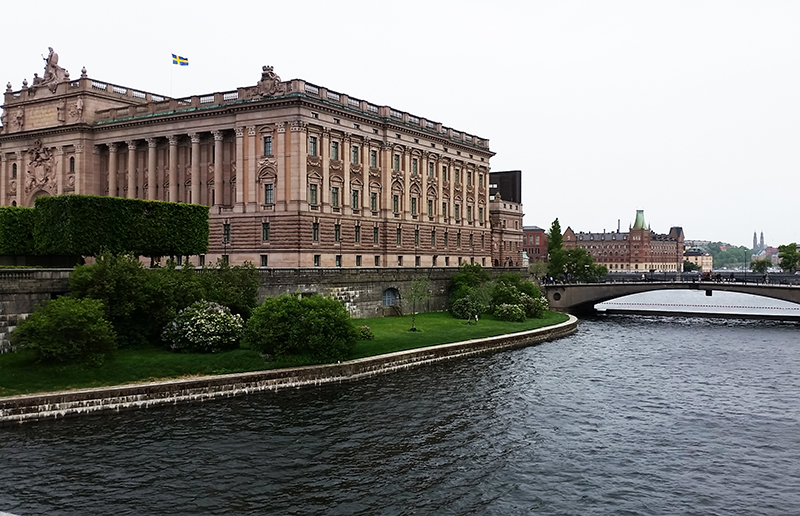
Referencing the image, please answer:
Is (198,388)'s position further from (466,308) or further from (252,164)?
(466,308)

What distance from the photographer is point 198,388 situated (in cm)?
4181

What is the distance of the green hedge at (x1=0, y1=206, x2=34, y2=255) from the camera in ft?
191

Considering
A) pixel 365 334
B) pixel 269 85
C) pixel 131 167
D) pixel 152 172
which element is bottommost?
pixel 365 334

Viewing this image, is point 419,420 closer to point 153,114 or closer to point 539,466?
point 539,466

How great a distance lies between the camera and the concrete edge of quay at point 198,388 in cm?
3638

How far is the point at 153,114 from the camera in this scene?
287ft

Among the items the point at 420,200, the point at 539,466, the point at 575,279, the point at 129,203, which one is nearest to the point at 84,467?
the point at 539,466

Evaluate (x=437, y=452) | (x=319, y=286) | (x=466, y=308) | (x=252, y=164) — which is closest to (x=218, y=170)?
(x=252, y=164)

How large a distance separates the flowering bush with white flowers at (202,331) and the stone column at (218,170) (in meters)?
35.1

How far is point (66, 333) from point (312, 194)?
136ft

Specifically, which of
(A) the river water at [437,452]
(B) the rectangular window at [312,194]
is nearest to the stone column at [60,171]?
(B) the rectangular window at [312,194]

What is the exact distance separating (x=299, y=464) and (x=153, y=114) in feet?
227

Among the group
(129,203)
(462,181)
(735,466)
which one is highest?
(462,181)

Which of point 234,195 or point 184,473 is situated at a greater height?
point 234,195
